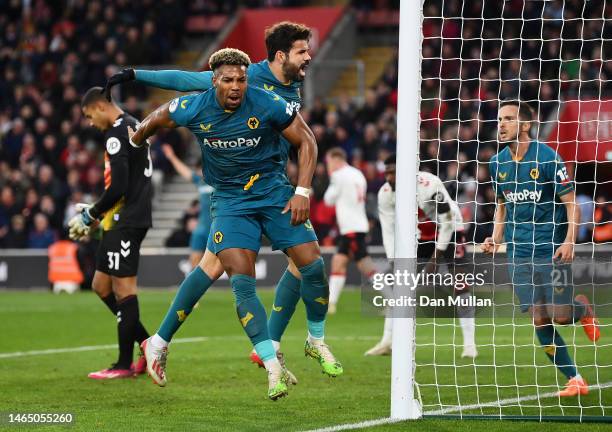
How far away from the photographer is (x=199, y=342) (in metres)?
12.6

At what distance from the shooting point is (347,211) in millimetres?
15836

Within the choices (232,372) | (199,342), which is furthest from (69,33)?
(232,372)

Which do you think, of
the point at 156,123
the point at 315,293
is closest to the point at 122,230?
the point at 156,123

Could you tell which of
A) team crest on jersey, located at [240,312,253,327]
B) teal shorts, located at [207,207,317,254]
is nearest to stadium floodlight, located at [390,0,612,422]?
teal shorts, located at [207,207,317,254]

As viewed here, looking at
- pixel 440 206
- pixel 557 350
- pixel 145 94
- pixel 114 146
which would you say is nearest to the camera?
pixel 557 350

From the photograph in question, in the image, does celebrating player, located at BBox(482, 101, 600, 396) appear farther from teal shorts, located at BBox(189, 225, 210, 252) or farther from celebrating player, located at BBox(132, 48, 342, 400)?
teal shorts, located at BBox(189, 225, 210, 252)

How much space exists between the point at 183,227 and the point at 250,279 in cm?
1599

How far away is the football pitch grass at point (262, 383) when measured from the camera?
7387 mm

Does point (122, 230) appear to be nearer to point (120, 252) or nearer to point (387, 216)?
point (120, 252)

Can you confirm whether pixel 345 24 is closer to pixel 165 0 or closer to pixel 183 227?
pixel 165 0

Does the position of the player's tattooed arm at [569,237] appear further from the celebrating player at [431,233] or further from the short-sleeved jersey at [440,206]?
the celebrating player at [431,233]

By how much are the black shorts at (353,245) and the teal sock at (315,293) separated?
773 cm

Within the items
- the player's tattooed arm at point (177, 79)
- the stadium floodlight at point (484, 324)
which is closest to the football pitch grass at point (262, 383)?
the stadium floodlight at point (484, 324)

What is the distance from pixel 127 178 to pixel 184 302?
1.81m
